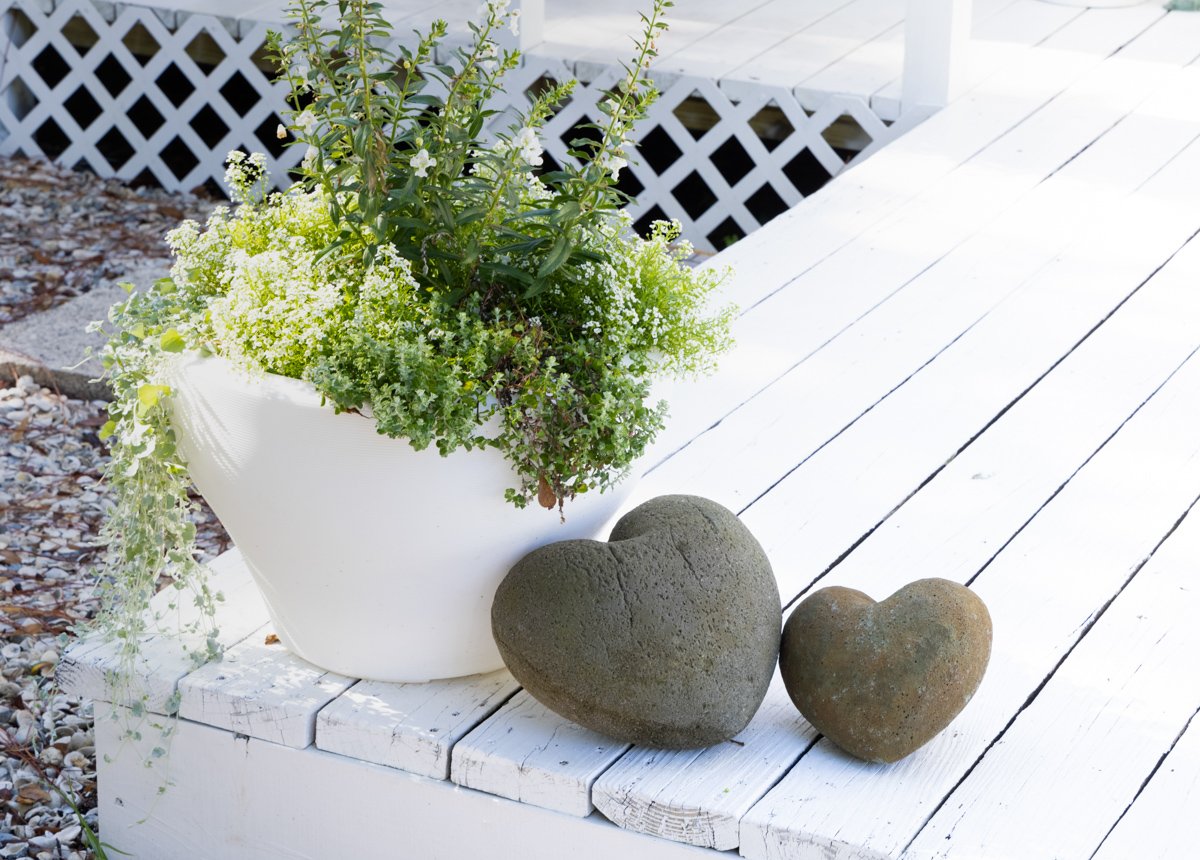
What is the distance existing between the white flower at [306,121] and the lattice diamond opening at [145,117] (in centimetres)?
393

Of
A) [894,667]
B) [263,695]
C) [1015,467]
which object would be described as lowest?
[1015,467]

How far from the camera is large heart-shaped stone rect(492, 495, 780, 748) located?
1.52m

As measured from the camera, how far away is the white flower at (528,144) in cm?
148

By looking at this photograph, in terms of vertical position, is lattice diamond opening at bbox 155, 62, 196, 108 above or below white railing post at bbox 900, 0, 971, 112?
above

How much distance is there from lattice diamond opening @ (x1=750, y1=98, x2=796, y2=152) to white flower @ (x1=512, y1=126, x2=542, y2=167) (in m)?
3.05

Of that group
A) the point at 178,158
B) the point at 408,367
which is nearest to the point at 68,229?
the point at 178,158

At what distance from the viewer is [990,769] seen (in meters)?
1.56

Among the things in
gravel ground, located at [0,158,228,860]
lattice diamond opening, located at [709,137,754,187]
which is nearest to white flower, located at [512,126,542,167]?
gravel ground, located at [0,158,228,860]

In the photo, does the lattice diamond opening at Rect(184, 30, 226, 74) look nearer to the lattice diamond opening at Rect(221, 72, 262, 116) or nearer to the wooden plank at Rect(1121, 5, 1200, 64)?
the lattice diamond opening at Rect(221, 72, 262, 116)

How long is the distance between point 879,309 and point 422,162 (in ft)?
4.72

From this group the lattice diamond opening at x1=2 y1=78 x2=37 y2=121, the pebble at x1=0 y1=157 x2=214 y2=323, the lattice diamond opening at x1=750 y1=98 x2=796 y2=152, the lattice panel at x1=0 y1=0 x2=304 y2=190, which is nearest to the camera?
the pebble at x1=0 y1=157 x2=214 y2=323

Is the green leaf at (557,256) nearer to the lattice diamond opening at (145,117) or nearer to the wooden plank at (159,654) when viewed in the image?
the wooden plank at (159,654)

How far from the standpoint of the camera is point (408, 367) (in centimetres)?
146

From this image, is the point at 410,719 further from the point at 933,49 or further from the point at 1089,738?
the point at 933,49
